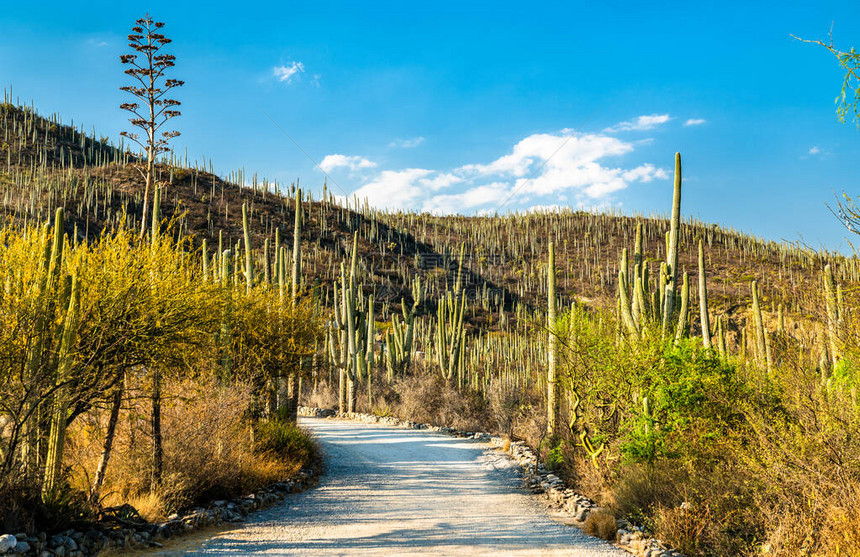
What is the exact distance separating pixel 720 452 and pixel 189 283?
906cm

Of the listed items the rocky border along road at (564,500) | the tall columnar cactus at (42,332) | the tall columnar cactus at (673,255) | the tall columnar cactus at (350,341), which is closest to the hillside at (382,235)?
the tall columnar cactus at (350,341)

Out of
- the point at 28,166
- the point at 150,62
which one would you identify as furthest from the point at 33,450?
the point at 28,166

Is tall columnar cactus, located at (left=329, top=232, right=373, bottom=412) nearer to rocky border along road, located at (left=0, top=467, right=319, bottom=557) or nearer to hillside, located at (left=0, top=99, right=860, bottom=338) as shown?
rocky border along road, located at (left=0, top=467, right=319, bottom=557)

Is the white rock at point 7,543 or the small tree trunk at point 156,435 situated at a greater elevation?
the small tree trunk at point 156,435

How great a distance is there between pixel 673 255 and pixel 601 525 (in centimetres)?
601

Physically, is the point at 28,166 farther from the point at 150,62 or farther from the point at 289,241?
the point at 150,62

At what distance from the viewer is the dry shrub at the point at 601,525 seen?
27.9ft

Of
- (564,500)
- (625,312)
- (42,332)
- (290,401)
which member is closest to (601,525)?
(564,500)

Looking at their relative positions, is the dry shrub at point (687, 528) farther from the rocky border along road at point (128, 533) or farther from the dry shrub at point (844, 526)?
the rocky border along road at point (128, 533)

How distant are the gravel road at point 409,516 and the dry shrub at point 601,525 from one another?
192 mm

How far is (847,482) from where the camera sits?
6.09m

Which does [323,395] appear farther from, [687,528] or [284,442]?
[687,528]

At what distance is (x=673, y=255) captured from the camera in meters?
11.9

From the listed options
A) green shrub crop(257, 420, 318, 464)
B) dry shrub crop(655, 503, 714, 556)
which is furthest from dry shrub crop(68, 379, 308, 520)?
dry shrub crop(655, 503, 714, 556)
